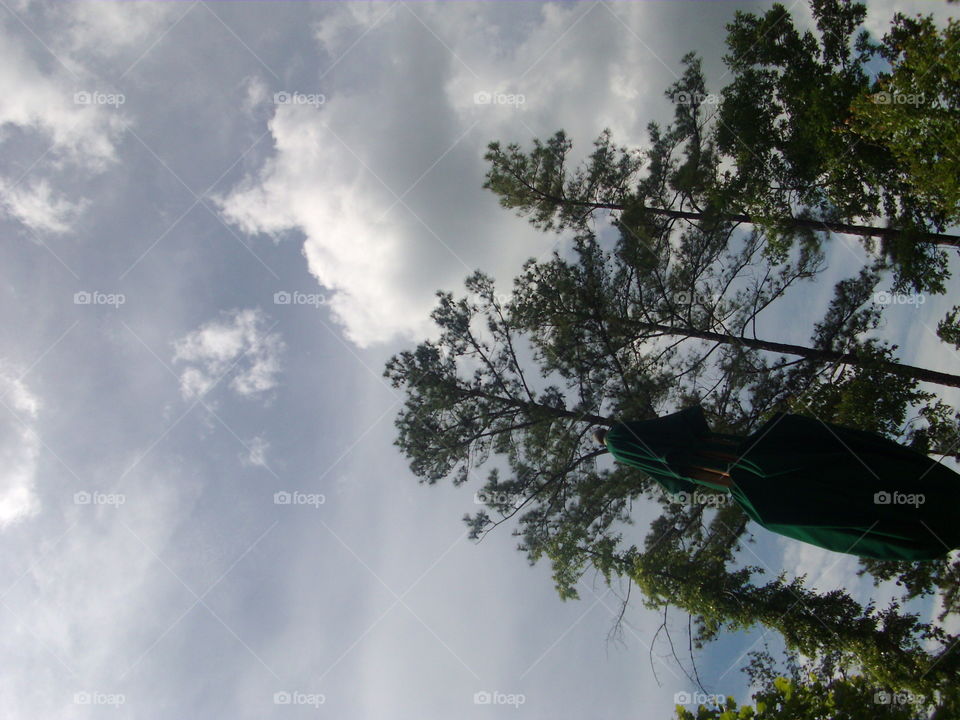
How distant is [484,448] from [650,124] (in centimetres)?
738

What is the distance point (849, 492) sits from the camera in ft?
11.8

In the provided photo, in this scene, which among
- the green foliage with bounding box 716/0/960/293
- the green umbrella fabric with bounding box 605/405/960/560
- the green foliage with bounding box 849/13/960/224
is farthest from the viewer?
the green foliage with bounding box 716/0/960/293

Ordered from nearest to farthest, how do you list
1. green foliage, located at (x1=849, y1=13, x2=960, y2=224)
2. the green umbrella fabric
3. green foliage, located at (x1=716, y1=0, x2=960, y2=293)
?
1. the green umbrella fabric
2. green foliage, located at (x1=849, y1=13, x2=960, y2=224)
3. green foliage, located at (x1=716, y1=0, x2=960, y2=293)

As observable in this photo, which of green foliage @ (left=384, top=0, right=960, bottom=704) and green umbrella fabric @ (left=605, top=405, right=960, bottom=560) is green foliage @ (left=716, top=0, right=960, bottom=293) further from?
green umbrella fabric @ (left=605, top=405, right=960, bottom=560)

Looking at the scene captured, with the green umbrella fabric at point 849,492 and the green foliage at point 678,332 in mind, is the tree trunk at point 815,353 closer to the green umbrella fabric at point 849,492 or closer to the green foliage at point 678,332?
the green foliage at point 678,332

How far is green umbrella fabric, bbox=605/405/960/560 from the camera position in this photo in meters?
3.50

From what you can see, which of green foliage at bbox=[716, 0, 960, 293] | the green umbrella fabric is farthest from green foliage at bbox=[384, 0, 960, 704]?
the green umbrella fabric

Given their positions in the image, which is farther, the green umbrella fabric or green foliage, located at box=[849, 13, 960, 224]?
green foliage, located at box=[849, 13, 960, 224]

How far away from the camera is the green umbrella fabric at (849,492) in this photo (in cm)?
350

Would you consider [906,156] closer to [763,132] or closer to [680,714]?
[763,132]

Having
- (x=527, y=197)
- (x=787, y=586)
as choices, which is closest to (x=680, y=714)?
(x=787, y=586)

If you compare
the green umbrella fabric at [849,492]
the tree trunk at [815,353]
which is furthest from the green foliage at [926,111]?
the green umbrella fabric at [849,492]

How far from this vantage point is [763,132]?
9.16 metres

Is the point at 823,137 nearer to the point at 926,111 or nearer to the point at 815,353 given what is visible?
the point at 926,111
